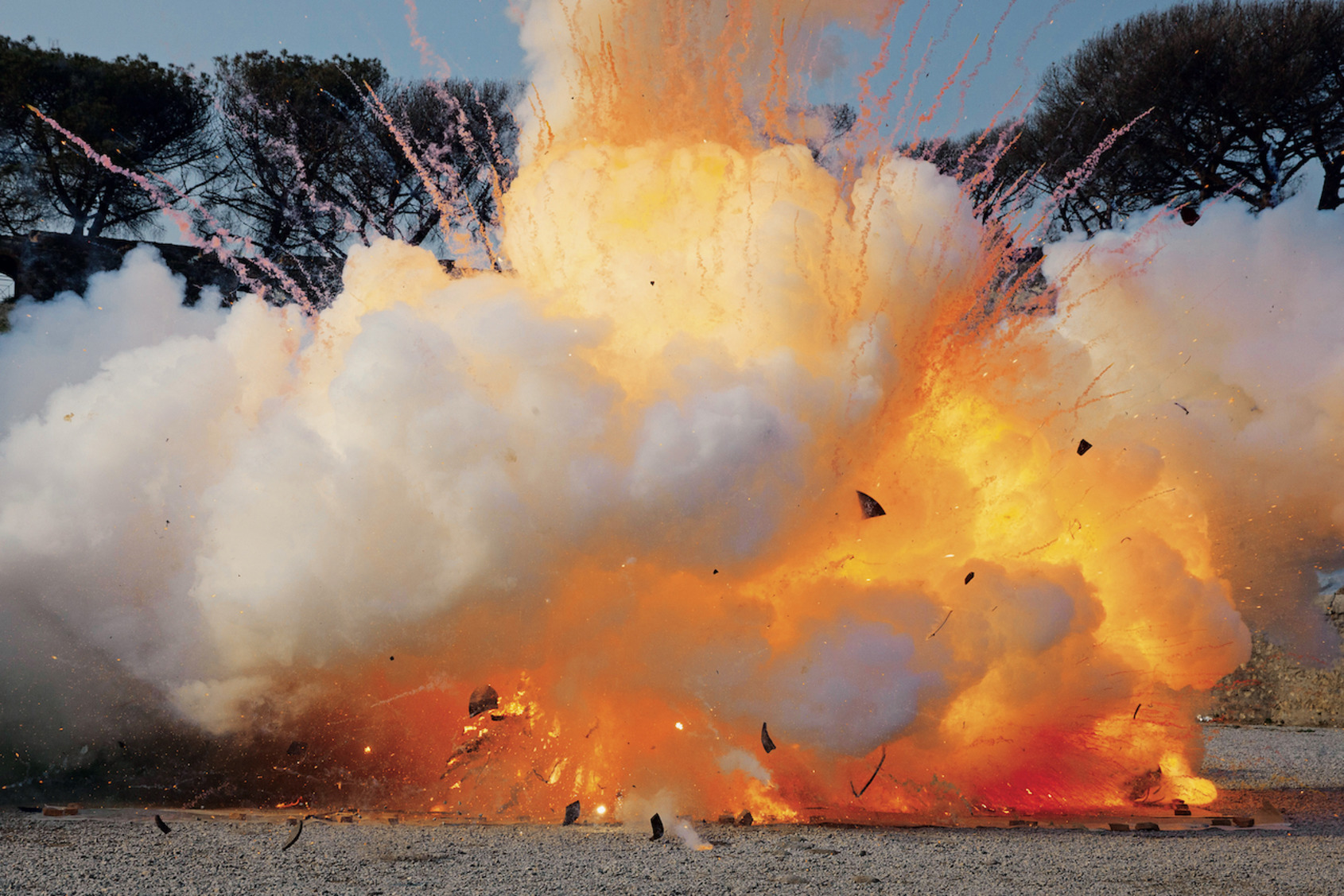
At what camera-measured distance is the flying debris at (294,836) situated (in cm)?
720

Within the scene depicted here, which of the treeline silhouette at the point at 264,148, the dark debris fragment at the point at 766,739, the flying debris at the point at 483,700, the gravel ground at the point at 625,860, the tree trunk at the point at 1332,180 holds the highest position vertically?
the treeline silhouette at the point at 264,148

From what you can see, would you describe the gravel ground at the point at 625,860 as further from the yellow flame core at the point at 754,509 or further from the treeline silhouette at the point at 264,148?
the treeline silhouette at the point at 264,148

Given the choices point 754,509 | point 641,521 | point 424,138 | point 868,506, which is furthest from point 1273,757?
point 424,138

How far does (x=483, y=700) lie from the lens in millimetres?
9125

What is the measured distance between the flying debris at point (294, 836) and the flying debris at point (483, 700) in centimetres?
184

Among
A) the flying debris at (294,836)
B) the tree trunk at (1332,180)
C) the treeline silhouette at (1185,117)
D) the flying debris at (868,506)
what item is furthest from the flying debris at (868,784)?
the tree trunk at (1332,180)

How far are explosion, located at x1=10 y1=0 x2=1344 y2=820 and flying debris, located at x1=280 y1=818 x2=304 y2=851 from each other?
122 cm

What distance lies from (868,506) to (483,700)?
14.4 ft

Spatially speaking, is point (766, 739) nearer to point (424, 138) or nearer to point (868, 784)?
point (868, 784)

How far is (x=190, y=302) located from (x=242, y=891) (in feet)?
63.7

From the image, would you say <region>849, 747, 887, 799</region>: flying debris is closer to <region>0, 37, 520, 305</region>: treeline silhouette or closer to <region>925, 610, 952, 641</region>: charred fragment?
<region>925, 610, 952, 641</region>: charred fragment

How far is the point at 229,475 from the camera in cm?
920

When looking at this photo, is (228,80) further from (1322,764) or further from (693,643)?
(1322,764)

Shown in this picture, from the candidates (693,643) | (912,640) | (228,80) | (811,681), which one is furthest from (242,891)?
(228,80)
